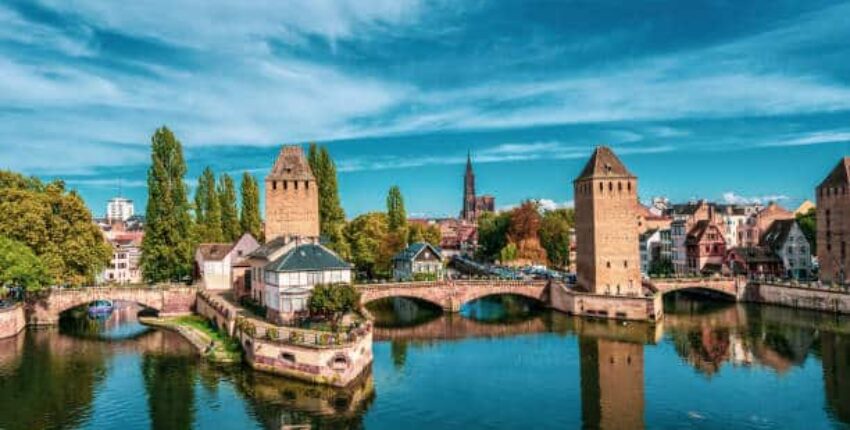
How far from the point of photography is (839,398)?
35.8 m

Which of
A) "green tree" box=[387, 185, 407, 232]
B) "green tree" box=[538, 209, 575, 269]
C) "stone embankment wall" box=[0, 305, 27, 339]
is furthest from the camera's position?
"green tree" box=[538, 209, 575, 269]

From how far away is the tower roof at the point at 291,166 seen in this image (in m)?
64.4

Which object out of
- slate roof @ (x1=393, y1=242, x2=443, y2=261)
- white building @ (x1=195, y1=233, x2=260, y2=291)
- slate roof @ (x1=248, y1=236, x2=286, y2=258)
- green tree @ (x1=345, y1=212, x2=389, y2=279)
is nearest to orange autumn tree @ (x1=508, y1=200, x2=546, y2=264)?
slate roof @ (x1=393, y1=242, x2=443, y2=261)

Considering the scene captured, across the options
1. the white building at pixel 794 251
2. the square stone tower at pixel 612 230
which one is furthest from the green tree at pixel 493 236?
the square stone tower at pixel 612 230

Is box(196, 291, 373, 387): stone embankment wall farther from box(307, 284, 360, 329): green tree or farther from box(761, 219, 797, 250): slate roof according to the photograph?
box(761, 219, 797, 250): slate roof

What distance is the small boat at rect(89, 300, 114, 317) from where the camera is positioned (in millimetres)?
72500

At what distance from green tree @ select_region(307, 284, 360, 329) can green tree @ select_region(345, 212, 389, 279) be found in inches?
1413

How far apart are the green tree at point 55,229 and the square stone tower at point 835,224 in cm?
7305

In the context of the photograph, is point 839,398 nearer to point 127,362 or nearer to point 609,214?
point 609,214

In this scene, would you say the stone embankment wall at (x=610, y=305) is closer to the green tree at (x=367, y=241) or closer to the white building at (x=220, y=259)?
the green tree at (x=367, y=241)

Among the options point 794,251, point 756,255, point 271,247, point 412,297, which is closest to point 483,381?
point 271,247

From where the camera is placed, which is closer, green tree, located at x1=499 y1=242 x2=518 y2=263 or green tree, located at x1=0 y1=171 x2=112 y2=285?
green tree, located at x1=0 y1=171 x2=112 y2=285

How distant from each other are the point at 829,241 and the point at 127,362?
223 ft

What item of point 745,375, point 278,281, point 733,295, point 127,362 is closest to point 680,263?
point 733,295
